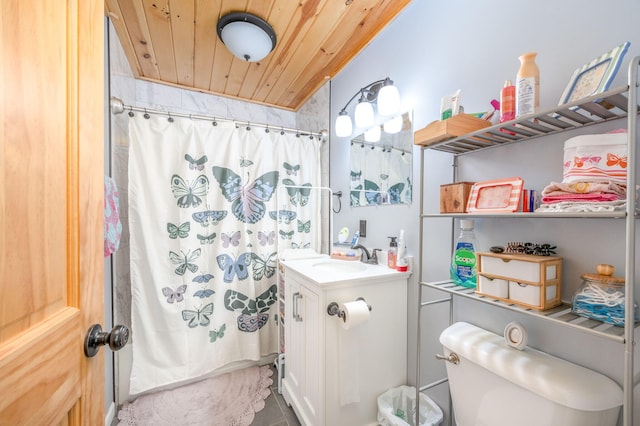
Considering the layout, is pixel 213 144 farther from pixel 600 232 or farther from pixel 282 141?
pixel 600 232

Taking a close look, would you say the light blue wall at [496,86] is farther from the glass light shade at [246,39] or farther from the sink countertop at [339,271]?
the glass light shade at [246,39]

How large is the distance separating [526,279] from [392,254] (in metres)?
0.69

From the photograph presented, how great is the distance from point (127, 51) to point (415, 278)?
7.91ft

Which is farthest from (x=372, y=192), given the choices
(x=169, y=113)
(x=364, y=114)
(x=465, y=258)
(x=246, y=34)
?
(x=169, y=113)

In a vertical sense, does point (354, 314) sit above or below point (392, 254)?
below

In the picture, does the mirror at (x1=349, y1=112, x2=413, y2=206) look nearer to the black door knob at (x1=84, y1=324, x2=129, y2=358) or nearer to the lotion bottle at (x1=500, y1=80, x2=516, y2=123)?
the lotion bottle at (x1=500, y1=80, x2=516, y2=123)

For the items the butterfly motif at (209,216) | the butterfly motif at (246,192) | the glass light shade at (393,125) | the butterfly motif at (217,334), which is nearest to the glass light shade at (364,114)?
the glass light shade at (393,125)

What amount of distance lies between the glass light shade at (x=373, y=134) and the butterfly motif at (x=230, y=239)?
1.17 metres

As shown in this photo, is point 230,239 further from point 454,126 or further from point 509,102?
point 509,102

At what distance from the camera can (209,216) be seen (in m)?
1.86

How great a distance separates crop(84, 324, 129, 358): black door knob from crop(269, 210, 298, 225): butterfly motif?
1455 mm

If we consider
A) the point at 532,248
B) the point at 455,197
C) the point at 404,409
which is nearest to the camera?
the point at 532,248

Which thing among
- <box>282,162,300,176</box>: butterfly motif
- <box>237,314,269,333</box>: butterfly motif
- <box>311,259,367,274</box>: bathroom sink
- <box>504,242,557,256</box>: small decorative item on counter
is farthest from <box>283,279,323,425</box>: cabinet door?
<box>282,162,300,176</box>: butterfly motif

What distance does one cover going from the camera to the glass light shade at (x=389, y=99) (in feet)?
4.56
